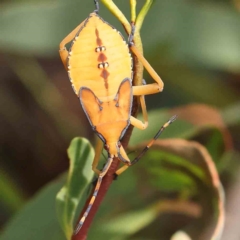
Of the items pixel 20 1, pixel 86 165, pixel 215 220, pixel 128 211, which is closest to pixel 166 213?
pixel 128 211

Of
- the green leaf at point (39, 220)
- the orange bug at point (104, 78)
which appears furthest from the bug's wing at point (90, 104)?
the green leaf at point (39, 220)

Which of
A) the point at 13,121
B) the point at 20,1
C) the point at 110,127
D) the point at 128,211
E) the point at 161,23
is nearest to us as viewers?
the point at 110,127

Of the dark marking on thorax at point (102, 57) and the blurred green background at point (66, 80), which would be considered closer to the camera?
the dark marking on thorax at point (102, 57)

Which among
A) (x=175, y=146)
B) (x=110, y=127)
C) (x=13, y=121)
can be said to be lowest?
(x=13, y=121)

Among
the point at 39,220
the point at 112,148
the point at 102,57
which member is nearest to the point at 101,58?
the point at 102,57

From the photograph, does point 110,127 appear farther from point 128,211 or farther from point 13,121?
point 13,121

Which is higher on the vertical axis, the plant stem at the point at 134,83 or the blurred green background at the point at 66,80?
the plant stem at the point at 134,83

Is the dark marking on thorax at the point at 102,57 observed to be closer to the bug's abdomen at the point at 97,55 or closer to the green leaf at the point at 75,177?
the bug's abdomen at the point at 97,55
